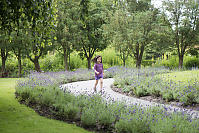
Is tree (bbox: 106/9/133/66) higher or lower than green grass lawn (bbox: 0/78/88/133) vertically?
higher

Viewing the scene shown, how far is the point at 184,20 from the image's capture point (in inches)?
683

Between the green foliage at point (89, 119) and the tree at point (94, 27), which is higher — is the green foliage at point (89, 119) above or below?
below

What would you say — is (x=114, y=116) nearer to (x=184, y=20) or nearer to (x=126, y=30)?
(x=126, y=30)

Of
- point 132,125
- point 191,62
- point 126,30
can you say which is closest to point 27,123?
point 132,125

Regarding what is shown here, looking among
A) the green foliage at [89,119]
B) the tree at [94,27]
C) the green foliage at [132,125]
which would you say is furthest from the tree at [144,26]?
the green foliage at [132,125]

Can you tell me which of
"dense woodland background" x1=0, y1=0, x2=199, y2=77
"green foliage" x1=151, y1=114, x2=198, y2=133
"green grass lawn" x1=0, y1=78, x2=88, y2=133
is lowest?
"green grass lawn" x1=0, y1=78, x2=88, y2=133

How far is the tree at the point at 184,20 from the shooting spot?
17.1 metres

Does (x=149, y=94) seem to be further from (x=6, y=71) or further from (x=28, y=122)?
(x=6, y=71)

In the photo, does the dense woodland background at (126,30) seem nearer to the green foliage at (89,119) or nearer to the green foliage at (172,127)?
the green foliage at (89,119)

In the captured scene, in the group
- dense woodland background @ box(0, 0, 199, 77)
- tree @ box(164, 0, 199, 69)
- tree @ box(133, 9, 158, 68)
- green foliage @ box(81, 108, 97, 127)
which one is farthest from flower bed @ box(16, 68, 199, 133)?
tree @ box(164, 0, 199, 69)

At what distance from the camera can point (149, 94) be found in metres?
8.20

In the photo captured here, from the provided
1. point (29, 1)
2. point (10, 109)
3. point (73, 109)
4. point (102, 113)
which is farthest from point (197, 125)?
point (10, 109)

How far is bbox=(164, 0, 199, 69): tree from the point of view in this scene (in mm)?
17094

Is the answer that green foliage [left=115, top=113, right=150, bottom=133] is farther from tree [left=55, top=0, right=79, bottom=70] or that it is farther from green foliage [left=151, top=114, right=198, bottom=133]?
tree [left=55, top=0, right=79, bottom=70]
